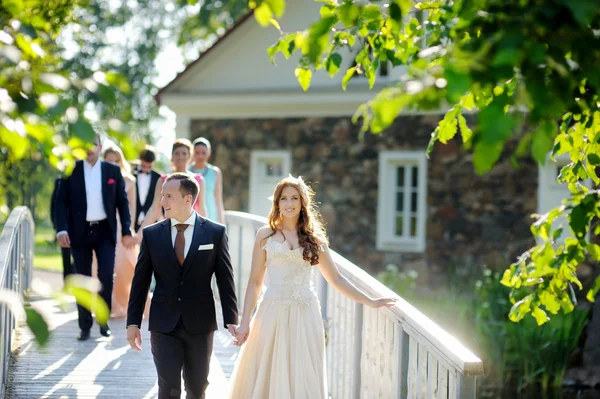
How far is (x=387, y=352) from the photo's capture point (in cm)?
518

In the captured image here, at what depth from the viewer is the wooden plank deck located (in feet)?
21.1

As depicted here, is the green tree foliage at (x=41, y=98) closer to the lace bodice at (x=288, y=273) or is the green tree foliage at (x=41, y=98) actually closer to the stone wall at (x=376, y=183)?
the lace bodice at (x=288, y=273)

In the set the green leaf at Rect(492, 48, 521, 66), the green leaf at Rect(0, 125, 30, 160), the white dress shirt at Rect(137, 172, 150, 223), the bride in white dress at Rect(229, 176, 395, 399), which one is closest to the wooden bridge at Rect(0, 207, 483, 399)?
the bride in white dress at Rect(229, 176, 395, 399)

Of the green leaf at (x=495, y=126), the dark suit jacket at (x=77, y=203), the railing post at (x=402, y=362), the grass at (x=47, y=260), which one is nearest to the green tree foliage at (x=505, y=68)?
the green leaf at (x=495, y=126)

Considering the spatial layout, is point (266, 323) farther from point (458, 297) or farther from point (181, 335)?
point (458, 297)

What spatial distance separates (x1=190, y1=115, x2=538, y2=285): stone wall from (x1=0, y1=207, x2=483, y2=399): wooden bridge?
708 cm

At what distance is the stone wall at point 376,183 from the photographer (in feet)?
50.5

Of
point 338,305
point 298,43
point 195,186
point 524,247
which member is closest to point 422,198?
point 524,247

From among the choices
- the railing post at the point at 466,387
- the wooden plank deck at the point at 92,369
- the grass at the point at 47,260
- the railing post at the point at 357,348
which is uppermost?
the railing post at the point at 466,387

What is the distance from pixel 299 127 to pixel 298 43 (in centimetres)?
1398

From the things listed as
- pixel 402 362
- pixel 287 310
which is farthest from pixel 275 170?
pixel 402 362

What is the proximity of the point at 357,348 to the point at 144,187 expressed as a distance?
15.2 ft

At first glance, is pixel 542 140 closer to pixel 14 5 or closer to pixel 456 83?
pixel 456 83

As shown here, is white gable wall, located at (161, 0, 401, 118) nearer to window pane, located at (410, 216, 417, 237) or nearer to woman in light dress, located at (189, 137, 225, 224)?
window pane, located at (410, 216, 417, 237)
